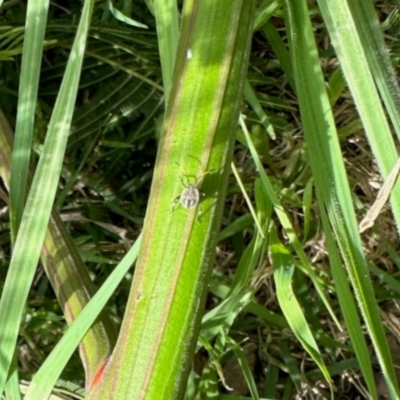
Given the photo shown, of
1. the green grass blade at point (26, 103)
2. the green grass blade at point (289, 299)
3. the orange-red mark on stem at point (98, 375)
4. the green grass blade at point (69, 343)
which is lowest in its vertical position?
the green grass blade at point (289, 299)

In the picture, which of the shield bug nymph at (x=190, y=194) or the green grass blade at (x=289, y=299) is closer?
the shield bug nymph at (x=190, y=194)

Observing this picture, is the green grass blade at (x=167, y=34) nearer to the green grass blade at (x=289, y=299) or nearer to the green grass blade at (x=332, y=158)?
the green grass blade at (x=332, y=158)

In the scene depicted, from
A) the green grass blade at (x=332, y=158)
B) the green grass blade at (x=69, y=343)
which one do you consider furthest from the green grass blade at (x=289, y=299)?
the green grass blade at (x=69, y=343)

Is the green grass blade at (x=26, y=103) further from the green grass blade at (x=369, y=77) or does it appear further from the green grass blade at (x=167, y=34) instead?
the green grass blade at (x=369, y=77)

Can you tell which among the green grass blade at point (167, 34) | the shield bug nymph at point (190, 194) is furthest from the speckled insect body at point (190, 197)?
the green grass blade at point (167, 34)

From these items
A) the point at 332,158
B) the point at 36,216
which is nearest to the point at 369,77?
the point at 332,158

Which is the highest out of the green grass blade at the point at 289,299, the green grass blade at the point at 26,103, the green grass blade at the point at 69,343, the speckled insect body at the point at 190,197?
the green grass blade at the point at 26,103

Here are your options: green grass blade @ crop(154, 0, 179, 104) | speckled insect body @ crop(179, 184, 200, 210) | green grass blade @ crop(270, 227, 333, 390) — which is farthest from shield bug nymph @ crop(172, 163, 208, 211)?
green grass blade @ crop(270, 227, 333, 390)

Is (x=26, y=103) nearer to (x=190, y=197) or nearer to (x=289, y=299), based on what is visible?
(x=190, y=197)

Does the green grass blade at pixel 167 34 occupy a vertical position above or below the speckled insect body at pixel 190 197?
above
